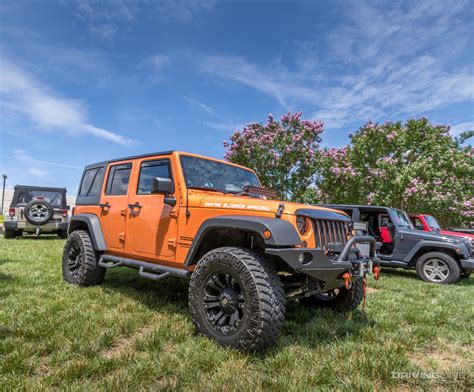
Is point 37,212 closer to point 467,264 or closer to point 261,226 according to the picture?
point 261,226

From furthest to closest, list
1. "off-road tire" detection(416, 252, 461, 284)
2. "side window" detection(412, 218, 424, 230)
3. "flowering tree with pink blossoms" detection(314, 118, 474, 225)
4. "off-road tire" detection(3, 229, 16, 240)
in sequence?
"flowering tree with pink blossoms" detection(314, 118, 474, 225), "off-road tire" detection(3, 229, 16, 240), "side window" detection(412, 218, 424, 230), "off-road tire" detection(416, 252, 461, 284)

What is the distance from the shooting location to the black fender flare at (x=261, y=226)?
2.87 meters

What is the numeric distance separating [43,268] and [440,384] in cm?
662

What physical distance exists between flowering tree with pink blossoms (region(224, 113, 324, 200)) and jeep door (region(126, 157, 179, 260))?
1095cm

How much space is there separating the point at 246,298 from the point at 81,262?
3.29 metres

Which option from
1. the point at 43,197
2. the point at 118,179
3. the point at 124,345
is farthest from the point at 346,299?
the point at 43,197

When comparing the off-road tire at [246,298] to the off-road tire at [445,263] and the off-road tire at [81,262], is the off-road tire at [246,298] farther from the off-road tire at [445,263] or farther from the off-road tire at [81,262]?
the off-road tire at [445,263]

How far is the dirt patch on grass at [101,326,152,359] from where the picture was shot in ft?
9.32

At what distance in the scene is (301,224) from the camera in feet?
10.5

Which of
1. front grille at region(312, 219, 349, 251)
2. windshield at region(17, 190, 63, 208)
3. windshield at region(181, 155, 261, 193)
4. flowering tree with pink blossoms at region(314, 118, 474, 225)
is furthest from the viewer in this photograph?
flowering tree with pink blossoms at region(314, 118, 474, 225)

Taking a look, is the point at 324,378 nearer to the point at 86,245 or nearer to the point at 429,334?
the point at 429,334

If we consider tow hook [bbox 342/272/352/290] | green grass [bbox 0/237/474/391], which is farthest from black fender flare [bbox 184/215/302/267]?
green grass [bbox 0/237/474/391]

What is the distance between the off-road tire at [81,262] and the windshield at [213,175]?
222 cm

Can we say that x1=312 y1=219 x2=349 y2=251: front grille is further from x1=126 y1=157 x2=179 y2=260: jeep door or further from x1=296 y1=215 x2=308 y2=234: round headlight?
x1=126 y1=157 x2=179 y2=260: jeep door
